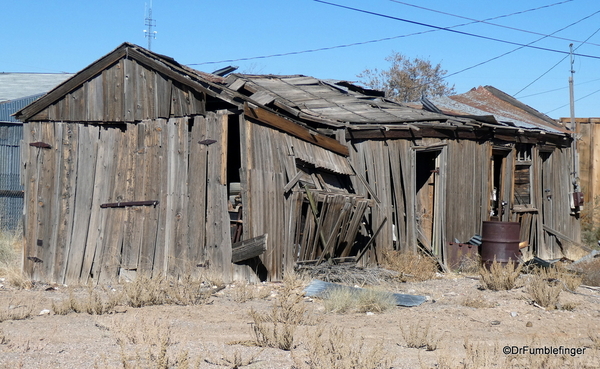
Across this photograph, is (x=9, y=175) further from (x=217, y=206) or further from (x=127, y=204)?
(x=217, y=206)

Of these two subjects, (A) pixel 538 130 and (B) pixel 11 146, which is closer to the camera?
(A) pixel 538 130

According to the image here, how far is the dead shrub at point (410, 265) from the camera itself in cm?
1170

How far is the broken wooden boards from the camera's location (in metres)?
8.98

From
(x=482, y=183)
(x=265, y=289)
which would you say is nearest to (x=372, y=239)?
(x=482, y=183)

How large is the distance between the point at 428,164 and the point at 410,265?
3.58 m

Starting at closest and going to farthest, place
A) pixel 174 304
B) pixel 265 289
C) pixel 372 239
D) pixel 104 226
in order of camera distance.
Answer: pixel 174 304
pixel 265 289
pixel 104 226
pixel 372 239

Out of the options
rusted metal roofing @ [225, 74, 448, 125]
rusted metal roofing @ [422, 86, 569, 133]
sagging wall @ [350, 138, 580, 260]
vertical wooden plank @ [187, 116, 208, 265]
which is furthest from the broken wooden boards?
rusted metal roofing @ [422, 86, 569, 133]

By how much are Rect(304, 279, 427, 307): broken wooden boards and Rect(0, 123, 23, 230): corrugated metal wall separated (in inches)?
411

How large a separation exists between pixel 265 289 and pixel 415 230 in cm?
530

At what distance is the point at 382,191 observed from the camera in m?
13.8

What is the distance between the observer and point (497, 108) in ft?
61.8

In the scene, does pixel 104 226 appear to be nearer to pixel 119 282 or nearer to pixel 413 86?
pixel 119 282

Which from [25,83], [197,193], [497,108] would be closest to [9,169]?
[25,83]

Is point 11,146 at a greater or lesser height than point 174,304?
greater
